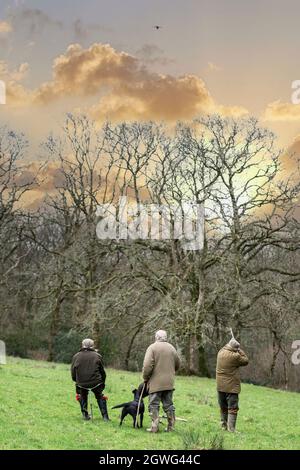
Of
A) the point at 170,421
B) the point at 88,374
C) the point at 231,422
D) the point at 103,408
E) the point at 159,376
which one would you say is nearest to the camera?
the point at 159,376

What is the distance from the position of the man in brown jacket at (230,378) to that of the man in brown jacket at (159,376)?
1312mm

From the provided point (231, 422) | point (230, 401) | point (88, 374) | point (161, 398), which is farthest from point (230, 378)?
point (88, 374)

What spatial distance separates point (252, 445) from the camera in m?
12.5

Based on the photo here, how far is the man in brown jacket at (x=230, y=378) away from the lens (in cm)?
1358

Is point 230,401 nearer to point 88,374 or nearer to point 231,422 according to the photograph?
point 231,422

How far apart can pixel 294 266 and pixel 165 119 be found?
13.3 m

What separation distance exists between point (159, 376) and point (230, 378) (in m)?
1.79

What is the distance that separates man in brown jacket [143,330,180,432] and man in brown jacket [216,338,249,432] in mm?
1312

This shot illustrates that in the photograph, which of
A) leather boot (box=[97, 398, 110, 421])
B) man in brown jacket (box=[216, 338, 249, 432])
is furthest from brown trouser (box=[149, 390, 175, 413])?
leather boot (box=[97, 398, 110, 421])

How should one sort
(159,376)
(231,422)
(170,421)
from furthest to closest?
(231,422), (170,421), (159,376)

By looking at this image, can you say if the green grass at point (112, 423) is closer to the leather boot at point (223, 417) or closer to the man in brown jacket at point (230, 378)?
the leather boot at point (223, 417)

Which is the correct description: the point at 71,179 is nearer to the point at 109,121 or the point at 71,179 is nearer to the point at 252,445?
the point at 109,121

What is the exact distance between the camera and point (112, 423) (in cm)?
1368

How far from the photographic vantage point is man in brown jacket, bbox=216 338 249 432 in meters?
13.6
